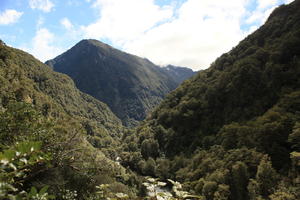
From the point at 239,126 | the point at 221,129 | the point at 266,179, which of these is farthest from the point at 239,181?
the point at 221,129

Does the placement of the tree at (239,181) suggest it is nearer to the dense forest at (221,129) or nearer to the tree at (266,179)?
the dense forest at (221,129)

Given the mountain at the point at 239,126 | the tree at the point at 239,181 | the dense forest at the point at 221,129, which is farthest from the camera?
the mountain at the point at 239,126

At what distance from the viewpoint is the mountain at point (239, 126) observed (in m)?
58.6

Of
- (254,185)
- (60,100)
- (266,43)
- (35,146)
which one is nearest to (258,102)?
(266,43)

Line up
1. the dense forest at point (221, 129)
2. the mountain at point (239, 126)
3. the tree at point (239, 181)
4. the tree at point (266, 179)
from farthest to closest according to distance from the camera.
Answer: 1. the mountain at point (239, 126)
2. the tree at point (239, 181)
3. the tree at point (266, 179)
4. the dense forest at point (221, 129)

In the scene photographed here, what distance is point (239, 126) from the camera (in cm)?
8156

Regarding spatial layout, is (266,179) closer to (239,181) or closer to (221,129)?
(239,181)

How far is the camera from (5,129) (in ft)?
46.5

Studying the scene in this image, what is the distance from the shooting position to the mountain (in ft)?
192

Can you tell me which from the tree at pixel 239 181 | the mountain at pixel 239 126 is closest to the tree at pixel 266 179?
the mountain at pixel 239 126

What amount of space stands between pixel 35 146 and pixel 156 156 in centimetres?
11078

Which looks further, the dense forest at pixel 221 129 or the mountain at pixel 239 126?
the mountain at pixel 239 126

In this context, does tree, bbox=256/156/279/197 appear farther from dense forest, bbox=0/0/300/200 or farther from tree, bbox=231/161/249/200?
tree, bbox=231/161/249/200

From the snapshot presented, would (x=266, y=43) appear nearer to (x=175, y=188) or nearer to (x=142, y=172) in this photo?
(x=142, y=172)
